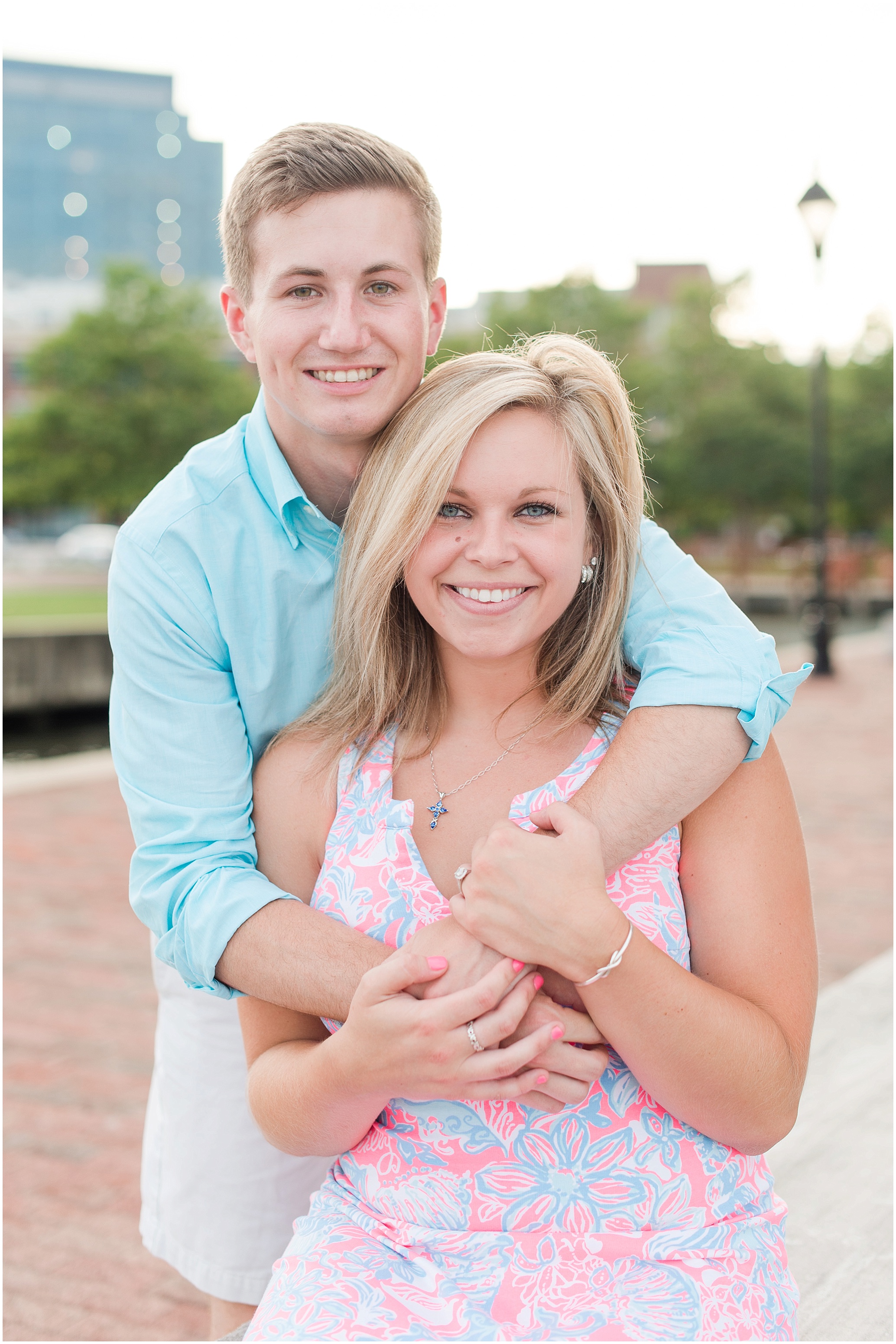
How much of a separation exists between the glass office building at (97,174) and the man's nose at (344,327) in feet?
447

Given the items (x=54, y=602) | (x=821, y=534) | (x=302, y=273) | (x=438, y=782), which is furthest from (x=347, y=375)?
(x=54, y=602)

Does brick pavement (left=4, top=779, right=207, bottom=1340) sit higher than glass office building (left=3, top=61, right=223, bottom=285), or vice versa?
glass office building (left=3, top=61, right=223, bottom=285)

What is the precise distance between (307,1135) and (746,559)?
4666 centimetres

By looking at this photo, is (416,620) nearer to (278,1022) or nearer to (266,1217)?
(278,1022)

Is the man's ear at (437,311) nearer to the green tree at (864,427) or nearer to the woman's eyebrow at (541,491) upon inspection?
the woman's eyebrow at (541,491)

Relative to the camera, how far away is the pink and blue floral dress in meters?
1.80

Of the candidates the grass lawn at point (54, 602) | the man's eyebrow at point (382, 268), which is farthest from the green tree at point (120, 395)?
the man's eyebrow at point (382, 268)

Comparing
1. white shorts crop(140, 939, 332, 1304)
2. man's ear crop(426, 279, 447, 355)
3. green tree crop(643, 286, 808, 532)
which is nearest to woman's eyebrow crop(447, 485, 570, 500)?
man's ear crop(426, 279, 447, 355)

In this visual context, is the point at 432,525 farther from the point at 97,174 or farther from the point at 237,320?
the point at 97,174

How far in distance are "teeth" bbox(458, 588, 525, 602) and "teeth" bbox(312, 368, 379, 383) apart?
20.6 inches

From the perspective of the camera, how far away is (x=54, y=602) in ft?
89.4

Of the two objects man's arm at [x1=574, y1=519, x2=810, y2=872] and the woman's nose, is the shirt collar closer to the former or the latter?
the woman's nose

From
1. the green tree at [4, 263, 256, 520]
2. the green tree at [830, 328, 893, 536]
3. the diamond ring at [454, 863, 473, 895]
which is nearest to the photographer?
the diamond ring at [454, 863, 473, 895]

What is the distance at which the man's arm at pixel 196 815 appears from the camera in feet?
6.50
